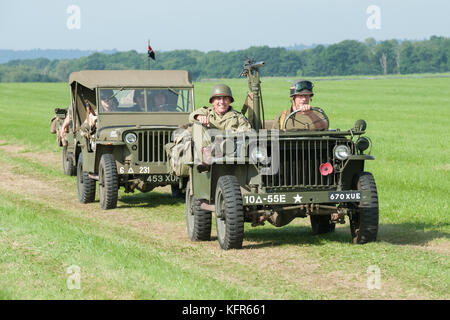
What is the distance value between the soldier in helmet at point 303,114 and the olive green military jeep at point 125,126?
398 cm

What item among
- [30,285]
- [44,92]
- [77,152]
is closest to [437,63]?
[44,92]

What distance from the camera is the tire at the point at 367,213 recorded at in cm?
951

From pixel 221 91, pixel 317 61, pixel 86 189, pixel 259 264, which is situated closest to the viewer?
pixel 259 264

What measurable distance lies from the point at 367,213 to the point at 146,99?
6.92 meters

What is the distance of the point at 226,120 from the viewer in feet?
34.6

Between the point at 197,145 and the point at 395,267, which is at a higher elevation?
the point at 197,145

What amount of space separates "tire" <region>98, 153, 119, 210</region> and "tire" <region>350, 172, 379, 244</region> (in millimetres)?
5121

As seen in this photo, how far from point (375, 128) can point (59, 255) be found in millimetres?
26624

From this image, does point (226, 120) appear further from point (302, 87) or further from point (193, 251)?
point (193, 251)

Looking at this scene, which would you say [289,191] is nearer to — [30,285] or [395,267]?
[395,267]

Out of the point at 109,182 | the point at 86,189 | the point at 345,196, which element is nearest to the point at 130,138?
the point at 109,182

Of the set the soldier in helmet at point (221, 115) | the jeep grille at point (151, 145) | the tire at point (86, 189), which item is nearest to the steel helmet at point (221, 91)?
the soldier in helmet at point (221, 115)

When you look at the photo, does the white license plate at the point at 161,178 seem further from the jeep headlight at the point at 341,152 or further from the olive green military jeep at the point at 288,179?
the jeep headlight at the point at 341,152
